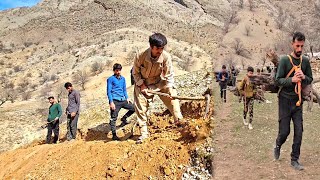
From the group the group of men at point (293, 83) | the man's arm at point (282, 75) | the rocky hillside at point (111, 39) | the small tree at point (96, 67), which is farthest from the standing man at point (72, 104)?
the small tree at point (96, 67)

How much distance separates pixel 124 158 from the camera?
19.9 feet

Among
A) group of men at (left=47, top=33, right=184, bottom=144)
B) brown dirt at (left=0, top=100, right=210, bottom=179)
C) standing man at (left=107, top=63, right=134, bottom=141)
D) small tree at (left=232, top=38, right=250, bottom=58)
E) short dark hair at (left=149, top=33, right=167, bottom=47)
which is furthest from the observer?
small tree at (left=232, top=38, right=250, bottom=58)

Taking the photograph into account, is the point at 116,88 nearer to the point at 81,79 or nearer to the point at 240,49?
the point at 81,79

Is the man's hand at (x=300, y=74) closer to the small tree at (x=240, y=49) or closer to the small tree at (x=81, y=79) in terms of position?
the small tree at (x=81, y=79)

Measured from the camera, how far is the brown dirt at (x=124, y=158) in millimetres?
5699

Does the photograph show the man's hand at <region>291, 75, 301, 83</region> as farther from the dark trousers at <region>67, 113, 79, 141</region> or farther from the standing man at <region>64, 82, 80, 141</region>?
the dark trousers at <region>67, 113, 79, 141</region>

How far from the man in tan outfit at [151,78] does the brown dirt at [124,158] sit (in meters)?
0.28

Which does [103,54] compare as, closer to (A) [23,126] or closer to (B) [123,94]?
(A) [23,126]

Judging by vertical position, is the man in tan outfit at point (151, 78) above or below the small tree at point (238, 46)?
below

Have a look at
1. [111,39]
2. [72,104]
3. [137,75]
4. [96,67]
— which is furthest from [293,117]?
[111,39]

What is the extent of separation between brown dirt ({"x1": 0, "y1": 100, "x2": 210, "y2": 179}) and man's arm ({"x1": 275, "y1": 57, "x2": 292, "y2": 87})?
5.78 ft

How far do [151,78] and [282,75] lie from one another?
86.7 inches

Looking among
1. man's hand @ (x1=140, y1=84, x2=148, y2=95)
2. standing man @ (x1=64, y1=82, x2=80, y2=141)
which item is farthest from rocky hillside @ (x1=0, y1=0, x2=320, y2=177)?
man's hand @ (x1=140, y1=84, x2=148, y2=95)

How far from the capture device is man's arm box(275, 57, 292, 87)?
4.39 m
